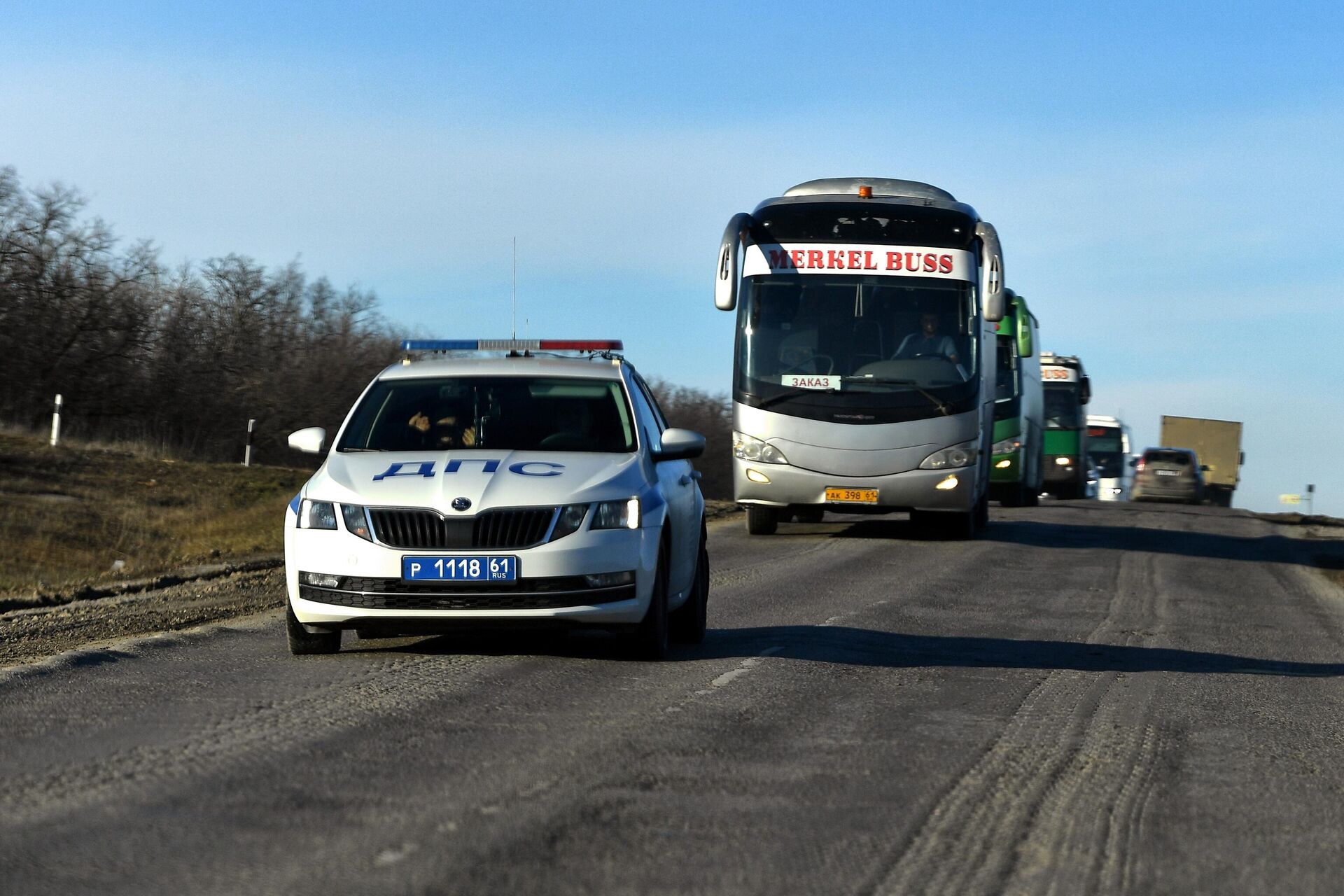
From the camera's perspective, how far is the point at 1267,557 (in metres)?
22.5

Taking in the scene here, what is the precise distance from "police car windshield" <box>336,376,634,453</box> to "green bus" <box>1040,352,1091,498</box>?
3161 cm

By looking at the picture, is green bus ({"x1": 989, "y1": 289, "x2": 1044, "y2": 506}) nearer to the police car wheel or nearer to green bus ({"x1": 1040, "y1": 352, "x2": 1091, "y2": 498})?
green bus ({"x1": 1040, "y1": 352, "x2": 1091, "y2": 498})

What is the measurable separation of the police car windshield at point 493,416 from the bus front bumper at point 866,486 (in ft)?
34.4

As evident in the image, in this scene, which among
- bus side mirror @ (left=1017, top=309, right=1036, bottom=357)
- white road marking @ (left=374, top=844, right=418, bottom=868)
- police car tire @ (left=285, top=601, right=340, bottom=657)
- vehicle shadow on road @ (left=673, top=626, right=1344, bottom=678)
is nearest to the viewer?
white road marking @ (left=374, top=844, right=418, bottom=868)

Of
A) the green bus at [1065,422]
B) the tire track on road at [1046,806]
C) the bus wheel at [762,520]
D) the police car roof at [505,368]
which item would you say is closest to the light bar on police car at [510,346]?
the police car roof at [505,368]

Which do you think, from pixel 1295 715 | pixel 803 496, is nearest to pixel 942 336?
pixel 803 496

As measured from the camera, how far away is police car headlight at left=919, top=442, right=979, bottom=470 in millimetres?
19688

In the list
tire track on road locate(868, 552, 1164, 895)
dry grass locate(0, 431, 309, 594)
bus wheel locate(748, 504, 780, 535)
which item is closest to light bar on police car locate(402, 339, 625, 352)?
tire track on road locate(868, 552, 1164, 895)

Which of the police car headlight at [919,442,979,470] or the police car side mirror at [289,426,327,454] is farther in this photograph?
the police car headlight at [919,442,979,470]

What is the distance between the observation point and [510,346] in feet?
33.1

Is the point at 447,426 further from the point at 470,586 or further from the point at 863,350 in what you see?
the point at 863,350

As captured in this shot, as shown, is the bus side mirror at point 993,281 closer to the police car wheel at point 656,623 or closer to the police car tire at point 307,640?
the police car wheel at point 656,623

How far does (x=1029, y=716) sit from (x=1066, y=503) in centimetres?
3277

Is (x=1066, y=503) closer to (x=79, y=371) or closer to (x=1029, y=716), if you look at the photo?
(x=79, y=371)
